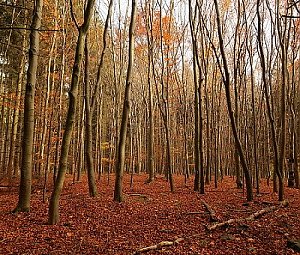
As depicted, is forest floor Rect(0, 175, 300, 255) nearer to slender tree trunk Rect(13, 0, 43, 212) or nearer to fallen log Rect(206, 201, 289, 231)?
fallen log Rect(206, 201, 289, 231)

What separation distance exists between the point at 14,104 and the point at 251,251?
44.8ft

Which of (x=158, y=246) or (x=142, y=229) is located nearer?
(x=158, y=246)

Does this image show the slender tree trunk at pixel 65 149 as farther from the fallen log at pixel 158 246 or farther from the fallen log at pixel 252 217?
the fallen log at pixel 252 217

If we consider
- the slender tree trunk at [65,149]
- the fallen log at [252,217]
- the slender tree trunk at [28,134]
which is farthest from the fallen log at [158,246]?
the slender tree trunk at [28,134]

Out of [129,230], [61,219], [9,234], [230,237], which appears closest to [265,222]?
[230,237]

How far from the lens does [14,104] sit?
14.5m

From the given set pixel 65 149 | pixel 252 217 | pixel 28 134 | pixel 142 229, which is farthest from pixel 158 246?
pixel 28 134

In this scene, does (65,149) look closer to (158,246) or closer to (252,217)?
(158,246)

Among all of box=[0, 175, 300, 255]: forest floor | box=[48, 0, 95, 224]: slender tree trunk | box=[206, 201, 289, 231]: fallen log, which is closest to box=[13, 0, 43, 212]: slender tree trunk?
box=[0, 175, 300, 255]: forest floor

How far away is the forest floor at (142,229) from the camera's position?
4.91 meters

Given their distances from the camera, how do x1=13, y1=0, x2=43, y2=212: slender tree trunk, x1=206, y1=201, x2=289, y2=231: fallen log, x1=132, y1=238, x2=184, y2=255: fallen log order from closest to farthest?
x1=132, y1=238, x2=184, y2=255: fallen log
x1=206, y1=201, x2=289, y2=231: fallen log
x1=13, y1=0, x2=43, y2=212: slender tree trunk

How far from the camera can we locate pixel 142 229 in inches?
248

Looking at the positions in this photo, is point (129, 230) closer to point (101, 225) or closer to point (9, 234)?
point (101, 225)

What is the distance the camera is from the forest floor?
16.1ft
